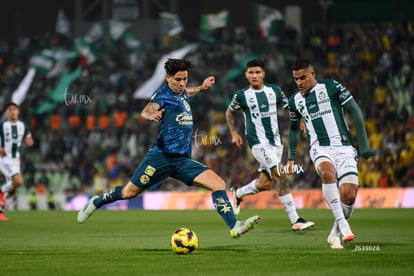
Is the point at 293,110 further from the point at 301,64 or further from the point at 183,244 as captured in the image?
the point at 183,244

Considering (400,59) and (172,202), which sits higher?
(400,59)

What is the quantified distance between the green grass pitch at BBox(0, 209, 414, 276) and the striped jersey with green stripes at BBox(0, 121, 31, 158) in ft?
14.5

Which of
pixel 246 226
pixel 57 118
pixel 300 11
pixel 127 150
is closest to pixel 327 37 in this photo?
pixel 300 11

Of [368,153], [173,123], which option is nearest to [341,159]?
[368,153]

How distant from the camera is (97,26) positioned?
3756 cm

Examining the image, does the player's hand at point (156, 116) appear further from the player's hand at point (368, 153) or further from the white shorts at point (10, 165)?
the white shorts at point (10, 165)

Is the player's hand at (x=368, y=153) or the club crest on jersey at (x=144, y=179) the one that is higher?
the player's hand at (x=368, y=153)

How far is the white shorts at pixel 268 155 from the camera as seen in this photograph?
53.6 feet

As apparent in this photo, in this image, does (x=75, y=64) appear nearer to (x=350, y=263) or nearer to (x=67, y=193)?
(x=67, y=193)

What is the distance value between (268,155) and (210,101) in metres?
16.0

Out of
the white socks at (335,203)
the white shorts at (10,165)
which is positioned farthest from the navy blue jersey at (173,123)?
the white shorts at (10,165)

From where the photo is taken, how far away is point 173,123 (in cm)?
1187

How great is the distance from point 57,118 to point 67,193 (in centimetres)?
394

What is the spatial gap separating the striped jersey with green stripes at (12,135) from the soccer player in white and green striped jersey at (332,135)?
451 inches
